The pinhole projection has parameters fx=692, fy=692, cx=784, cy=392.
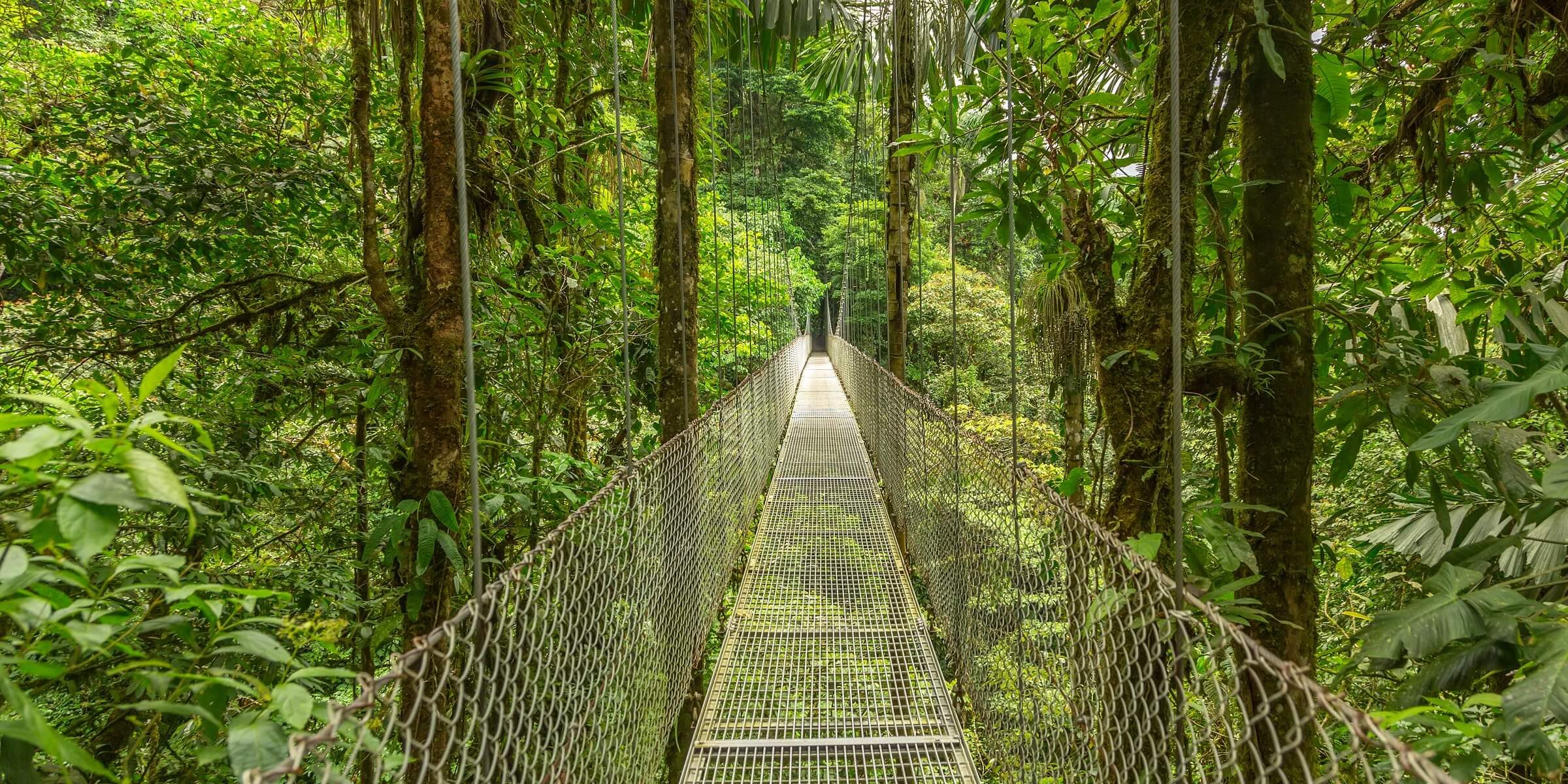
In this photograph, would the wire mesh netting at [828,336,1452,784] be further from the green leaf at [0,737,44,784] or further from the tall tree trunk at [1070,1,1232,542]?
the green leaf at [0,737,44,784]

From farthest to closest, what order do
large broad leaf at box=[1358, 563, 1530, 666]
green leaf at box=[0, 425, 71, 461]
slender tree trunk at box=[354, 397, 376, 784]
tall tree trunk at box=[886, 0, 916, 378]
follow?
tall tree trunk at box=[886, 0, 916, 378] → slender tree trunk at box=[354, 397, 376, 784] → large broad leaf at box=[1358, 563, 1530, 666] → green leaf at box=[0, 425, 71, 461]

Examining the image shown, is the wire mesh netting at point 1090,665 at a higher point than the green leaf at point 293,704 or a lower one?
lower

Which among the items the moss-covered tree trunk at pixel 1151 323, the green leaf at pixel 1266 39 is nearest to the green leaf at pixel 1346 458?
the moss-covered tree trunk at pixel 1151 323

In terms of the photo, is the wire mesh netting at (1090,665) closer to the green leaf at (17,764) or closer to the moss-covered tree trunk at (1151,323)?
the moss-covered tree trunk at (1151,323)

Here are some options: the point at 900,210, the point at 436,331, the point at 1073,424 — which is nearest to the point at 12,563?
the point at 436,331

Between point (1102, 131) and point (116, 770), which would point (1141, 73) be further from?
point (116, 770)

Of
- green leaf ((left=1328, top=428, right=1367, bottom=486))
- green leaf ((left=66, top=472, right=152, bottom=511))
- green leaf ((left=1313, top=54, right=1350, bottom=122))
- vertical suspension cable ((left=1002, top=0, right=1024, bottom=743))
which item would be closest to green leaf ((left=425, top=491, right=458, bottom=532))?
green leaf ((left=66, top=472, right=152, bottom=511))

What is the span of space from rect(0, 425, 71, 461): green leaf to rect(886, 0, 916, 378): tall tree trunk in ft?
13.8

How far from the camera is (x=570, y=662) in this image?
3.82ft

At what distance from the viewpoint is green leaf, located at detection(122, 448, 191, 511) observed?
1.55 ft

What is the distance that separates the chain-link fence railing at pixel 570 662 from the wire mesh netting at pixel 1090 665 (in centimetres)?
76

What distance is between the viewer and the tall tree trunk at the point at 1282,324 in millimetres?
1146

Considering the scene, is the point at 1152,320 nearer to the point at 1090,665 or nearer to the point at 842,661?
the point at 1090,665

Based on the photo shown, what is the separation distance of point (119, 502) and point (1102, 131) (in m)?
1.73
